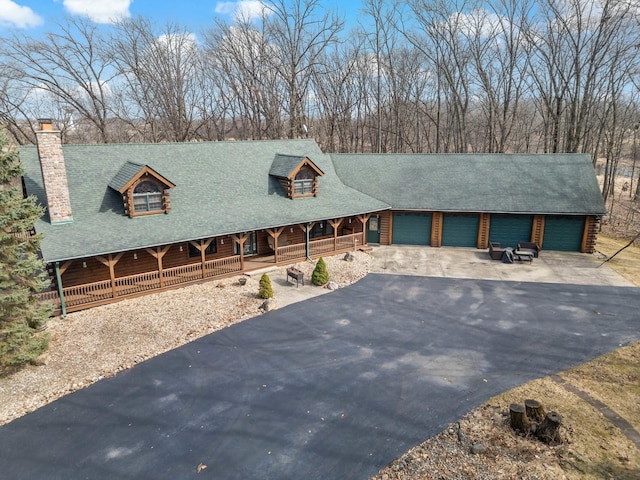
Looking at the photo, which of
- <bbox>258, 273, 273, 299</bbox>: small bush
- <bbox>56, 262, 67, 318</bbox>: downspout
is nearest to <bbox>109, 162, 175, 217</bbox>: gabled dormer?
<bbox>56, 262, 67, 318</bbox>: downspout

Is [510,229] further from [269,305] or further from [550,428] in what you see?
[550,428]

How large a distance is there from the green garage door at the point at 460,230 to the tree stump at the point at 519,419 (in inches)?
650

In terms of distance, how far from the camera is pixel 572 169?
971 inches

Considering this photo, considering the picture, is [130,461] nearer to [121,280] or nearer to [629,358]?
[121,280]

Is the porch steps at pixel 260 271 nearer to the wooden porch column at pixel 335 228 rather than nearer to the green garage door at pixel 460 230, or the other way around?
the wooden porch column at pixel 335 228

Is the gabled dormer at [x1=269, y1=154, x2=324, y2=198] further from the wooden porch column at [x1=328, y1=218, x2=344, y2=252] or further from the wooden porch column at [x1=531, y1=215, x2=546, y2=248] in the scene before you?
the wooden porch column at [x1=531, y1=215, x2=546, y2=248]

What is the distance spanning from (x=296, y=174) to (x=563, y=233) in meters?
16.0

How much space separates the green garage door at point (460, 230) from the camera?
24797 millimetres

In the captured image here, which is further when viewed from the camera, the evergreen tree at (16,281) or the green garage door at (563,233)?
the green garage door at (563,233)

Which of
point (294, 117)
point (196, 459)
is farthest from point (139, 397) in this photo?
point (294, 117)

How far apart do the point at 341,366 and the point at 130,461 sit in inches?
239

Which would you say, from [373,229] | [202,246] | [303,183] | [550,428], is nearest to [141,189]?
[202,246]

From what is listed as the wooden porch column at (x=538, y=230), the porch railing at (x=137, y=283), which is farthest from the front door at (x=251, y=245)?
the wooden porch column at (x=538, y=230)

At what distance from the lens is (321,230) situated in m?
24.5
